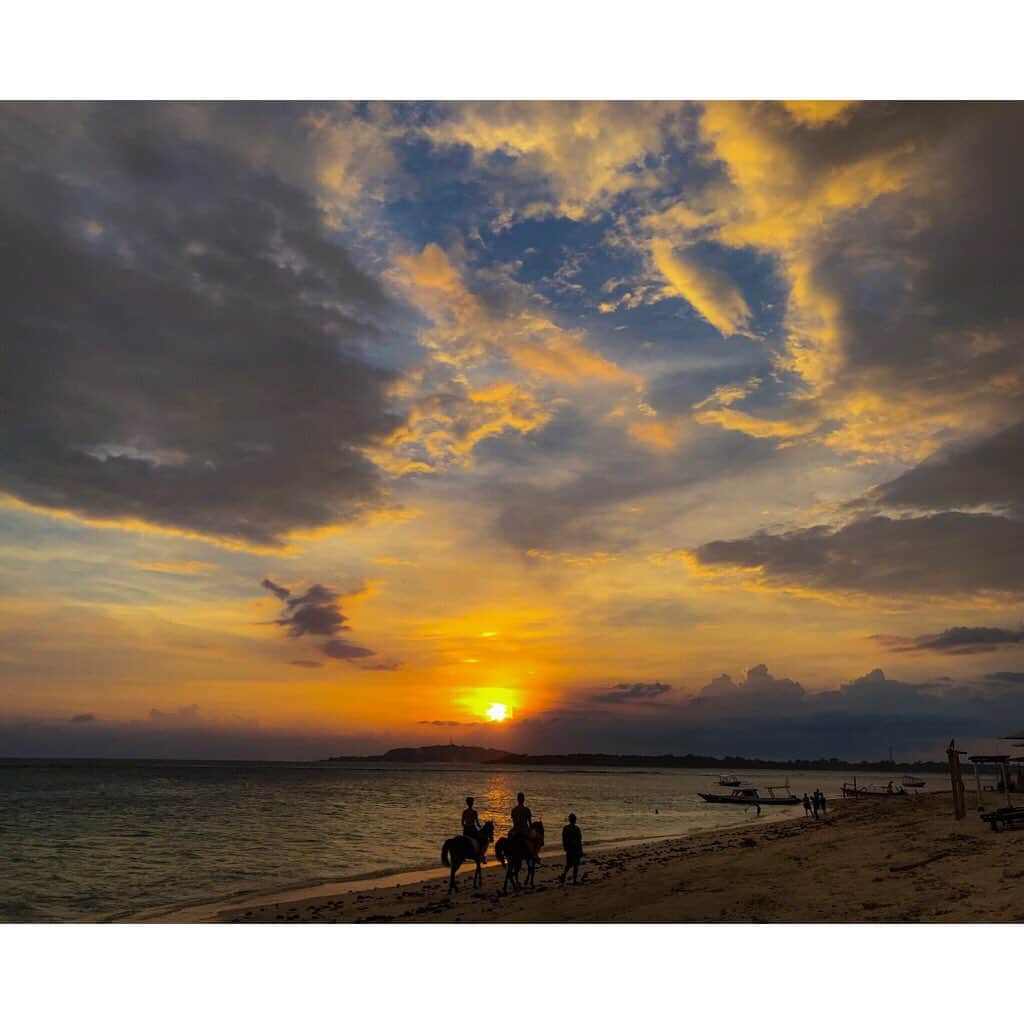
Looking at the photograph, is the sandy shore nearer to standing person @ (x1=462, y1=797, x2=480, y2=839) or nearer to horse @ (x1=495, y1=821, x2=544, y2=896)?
horse @ (x1=495, y1=821, x2=544, y2=896)

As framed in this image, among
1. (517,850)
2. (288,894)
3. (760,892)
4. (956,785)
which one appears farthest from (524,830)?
(956,785)

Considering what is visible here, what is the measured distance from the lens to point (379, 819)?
183ft

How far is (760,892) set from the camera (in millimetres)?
14133

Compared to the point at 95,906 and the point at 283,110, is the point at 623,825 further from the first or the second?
the point at 283,110

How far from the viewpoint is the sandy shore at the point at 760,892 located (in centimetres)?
1191

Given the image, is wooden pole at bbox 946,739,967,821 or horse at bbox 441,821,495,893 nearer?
horse at bbox 441,821,495,893

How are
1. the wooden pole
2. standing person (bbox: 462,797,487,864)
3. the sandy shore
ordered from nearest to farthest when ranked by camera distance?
the sandy shore
standing person (bbox: 462,797,487,864)
the wooden pole

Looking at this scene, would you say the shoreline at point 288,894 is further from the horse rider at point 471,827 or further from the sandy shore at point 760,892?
the horse rider at point 471,827

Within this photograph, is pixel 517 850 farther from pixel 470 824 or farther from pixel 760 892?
pixel 760 892

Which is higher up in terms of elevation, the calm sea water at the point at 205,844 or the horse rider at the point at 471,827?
the horse rider at the point at 471,827

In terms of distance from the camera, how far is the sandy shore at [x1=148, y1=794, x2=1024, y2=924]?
469 inches

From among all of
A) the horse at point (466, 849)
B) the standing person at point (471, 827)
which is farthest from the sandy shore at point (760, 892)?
the standing person at point (471, 827)

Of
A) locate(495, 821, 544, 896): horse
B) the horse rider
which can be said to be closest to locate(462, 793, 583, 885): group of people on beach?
the horse rider

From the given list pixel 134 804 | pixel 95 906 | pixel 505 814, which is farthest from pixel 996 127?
pixel 134 804
